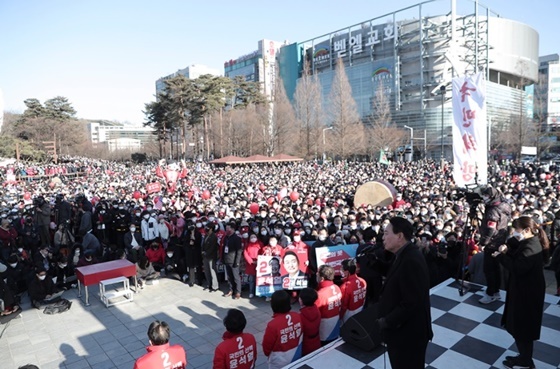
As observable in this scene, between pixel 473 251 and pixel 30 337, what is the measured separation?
320 inches

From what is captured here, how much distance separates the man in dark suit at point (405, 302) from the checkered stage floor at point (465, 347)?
51.5 inches

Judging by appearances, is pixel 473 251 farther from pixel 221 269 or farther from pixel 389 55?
pixel 389 55

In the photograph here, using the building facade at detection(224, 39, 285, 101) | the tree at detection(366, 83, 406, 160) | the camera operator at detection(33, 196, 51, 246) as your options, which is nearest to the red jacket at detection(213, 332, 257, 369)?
the camera operator at detection(33, 196, 51, 246)

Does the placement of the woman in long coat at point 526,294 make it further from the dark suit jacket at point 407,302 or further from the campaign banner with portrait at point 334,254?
the campaign banner with portrait at point 334,254

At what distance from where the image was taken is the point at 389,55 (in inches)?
2511

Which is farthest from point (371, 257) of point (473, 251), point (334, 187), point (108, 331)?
point (334, 187)

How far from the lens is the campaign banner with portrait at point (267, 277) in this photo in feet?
23.8

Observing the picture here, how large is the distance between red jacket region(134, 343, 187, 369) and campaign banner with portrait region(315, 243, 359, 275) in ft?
→ 11.9

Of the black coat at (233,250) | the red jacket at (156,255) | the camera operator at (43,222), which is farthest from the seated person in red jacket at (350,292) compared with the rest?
the camera operator at (43,222)

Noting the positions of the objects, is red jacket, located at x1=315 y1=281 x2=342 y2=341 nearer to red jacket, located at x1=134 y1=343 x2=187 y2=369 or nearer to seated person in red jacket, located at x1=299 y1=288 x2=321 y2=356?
seated person in red jacket, located at x1=299 y1=288 x2=321 y2=356

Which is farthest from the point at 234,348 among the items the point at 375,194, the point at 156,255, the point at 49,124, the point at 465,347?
the point at 49,124

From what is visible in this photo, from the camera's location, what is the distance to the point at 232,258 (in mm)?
7570

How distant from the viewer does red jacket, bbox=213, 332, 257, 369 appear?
357 cm

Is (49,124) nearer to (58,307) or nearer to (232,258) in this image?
(58,307)
